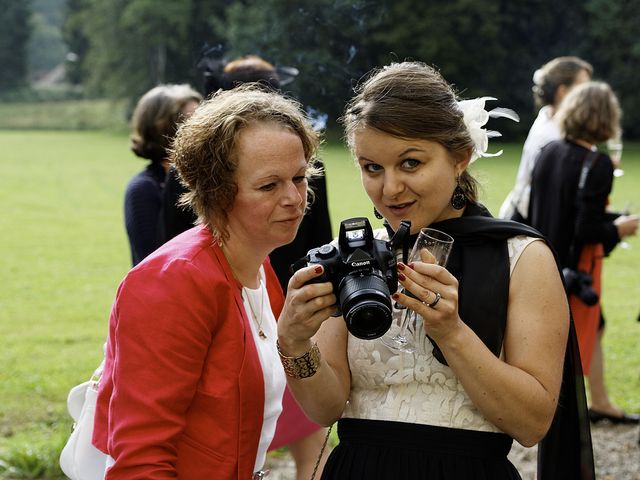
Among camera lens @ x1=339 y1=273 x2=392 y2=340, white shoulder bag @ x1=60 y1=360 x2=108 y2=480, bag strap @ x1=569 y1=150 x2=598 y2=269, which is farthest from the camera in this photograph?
bag strap @ x1=569 y1=150 x2=598 y2=269

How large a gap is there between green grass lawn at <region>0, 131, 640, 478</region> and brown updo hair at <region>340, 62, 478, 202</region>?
23 cm

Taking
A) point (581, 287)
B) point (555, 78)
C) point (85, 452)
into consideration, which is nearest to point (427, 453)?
point (85, 452)

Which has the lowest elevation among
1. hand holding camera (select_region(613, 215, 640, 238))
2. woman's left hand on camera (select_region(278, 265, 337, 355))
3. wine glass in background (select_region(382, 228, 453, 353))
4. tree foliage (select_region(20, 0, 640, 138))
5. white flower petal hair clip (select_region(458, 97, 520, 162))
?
tree foliage (select_region(20, 0, 640, 138))

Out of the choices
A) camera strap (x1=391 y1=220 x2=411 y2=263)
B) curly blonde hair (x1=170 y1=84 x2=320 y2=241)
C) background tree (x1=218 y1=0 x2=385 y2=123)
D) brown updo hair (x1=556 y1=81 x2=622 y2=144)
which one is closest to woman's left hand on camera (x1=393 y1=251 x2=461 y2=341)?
camera strap (x1=391 y1=220 x2=411 y2=263)

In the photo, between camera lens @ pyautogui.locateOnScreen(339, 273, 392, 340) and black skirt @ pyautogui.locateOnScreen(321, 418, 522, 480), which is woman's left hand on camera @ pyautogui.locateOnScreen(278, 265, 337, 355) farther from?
black skirt @ pyautogui.locateOnScreen(321, 418, 522, 480)

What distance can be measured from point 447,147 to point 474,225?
0.23m

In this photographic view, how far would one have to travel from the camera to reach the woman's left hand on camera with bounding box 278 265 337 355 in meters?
2.22

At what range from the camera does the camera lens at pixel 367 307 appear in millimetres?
2088

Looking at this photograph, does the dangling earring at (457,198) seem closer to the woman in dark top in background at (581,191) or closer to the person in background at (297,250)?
the person in background at (297,250)

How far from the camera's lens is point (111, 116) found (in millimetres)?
60188

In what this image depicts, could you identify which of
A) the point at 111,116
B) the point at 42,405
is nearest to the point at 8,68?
the point at 111,116

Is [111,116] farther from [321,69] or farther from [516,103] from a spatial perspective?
[321,69]

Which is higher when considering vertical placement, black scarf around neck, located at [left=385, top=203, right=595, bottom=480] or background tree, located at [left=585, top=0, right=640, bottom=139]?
black scarf around neck, located at [left=385, top=203, right=595, bottom=480]

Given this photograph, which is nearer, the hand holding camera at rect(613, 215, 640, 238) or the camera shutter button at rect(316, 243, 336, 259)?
the camera shutter button at rect(316, 243, 336, 259)
